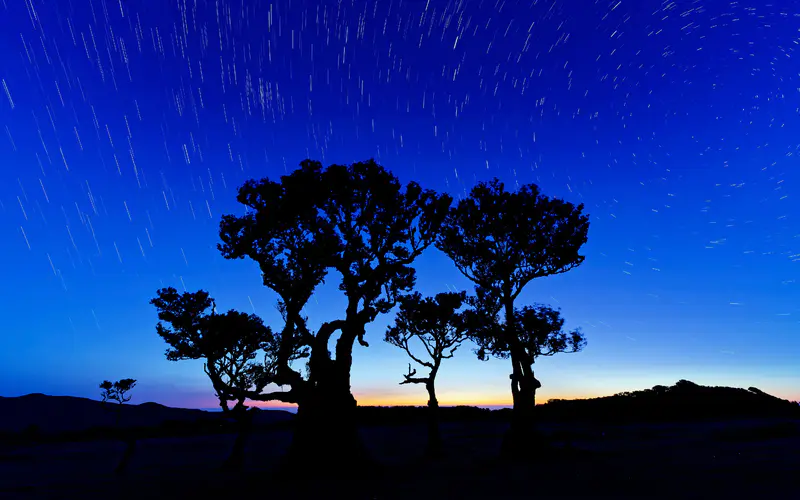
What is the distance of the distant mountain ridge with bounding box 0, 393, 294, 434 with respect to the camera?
127 meters

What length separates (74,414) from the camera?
138125 mm

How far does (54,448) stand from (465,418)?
59.8 meters

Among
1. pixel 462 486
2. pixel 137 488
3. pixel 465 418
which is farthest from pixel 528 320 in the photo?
pixel 465 418

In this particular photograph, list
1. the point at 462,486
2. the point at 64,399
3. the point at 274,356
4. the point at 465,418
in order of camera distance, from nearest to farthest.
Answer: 1. the point at 462,486
2. the point at 274,356
3. the point at 465,418
4. the point at 64,399

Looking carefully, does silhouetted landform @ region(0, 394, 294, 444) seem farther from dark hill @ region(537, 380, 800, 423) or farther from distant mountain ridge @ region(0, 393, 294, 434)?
dark hill @ region(537, 380, 800, 423)

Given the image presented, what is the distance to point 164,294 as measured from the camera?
3781 cm

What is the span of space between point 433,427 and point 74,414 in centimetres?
14281

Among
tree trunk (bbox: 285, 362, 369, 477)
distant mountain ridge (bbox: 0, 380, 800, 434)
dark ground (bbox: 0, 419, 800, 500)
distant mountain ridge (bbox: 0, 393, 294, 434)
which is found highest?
→ distant mountain ridge (bbox: 0, 393, 294, 434)

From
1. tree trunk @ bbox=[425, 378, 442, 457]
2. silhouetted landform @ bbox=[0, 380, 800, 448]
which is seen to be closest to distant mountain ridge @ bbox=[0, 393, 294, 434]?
silhouetted landform @ bbox=[0, 380, 800, 448]

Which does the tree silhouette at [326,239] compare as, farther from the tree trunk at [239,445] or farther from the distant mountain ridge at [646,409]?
the distant mountain ridge at [646,409]

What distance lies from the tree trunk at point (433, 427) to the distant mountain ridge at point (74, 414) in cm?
9490

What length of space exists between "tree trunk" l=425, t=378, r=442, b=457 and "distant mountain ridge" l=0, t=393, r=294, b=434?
94900 mm

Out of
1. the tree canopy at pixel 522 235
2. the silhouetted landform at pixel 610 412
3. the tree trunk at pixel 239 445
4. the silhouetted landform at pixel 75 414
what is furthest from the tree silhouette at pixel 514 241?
the silhouetted landform at pixel 75 414

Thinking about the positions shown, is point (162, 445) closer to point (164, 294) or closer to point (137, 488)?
point (164, 294)
